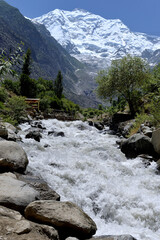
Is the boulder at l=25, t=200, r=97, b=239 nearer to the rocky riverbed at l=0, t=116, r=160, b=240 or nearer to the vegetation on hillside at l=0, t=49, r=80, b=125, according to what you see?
the rocky riverbed at l=0, t=116, r=160, b=240

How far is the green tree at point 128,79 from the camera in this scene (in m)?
23.9

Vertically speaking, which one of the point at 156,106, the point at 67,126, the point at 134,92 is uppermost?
the point at 134,92

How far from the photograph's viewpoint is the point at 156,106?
412 inches

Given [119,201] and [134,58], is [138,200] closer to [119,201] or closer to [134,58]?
[119,201]

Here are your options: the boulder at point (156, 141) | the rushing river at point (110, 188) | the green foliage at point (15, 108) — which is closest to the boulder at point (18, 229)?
the rushing river at point (110, 188)

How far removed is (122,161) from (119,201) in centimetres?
414

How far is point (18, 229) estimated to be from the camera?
9.16 ft

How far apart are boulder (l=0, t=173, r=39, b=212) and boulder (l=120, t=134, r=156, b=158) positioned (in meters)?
6.82

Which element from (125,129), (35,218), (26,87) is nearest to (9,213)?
(35,218)

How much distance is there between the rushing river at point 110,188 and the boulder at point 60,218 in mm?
921

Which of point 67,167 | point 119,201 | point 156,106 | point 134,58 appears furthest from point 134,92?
point 119,201

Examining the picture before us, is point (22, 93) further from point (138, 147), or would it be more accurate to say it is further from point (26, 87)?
point (138, 147)

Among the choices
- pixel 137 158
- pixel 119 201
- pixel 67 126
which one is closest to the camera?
pixel 119 201

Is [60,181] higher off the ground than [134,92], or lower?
lower
